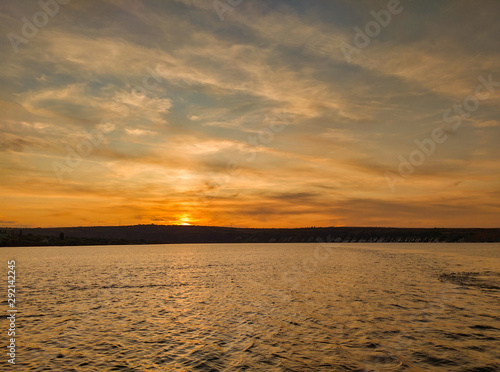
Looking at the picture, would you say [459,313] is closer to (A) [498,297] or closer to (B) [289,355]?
(A) [498,297]

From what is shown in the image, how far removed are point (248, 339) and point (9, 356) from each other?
59.0 ft

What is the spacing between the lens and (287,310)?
41000 mm

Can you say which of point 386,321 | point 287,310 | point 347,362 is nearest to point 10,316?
point 287,310

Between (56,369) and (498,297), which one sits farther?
(498,297)

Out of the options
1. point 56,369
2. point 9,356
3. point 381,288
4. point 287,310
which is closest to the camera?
point 56,369

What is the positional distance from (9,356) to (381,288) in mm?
51125

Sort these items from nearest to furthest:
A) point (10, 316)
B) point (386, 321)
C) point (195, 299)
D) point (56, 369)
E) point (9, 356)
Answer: point (56, 369), point (9, 356), point (386, 321), point (10, 316), point (195, 299)

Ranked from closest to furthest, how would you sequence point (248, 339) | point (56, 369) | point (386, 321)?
point (56, 369)
point (248, 339)
point (386, 321)

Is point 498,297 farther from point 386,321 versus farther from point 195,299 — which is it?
point 195,299

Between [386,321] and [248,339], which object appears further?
[386,321]

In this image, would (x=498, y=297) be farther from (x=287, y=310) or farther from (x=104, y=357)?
(x=104, y=357)

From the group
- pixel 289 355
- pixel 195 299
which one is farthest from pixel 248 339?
pixel 195 299

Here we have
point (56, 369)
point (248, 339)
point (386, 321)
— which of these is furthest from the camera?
point (386, 321)

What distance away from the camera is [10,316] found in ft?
122
